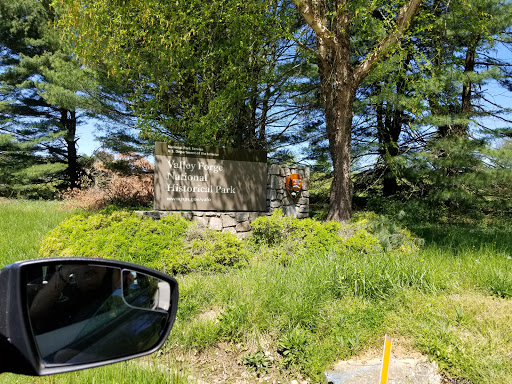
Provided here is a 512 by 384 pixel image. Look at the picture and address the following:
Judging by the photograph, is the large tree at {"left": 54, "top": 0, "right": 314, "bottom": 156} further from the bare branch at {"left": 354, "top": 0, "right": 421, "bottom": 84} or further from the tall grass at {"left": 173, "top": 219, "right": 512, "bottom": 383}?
the tall grass at {"left": 173, "top": 219, "right": 512, "bottom": 383}

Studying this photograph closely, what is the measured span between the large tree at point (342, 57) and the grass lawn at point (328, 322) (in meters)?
3.68

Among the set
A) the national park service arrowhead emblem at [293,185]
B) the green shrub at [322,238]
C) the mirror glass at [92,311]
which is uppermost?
the national park service arrowhead emblem at [293,185]

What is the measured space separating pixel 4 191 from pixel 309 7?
1743cm

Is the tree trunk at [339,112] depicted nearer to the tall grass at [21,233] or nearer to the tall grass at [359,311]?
the tall grass at [359,311]

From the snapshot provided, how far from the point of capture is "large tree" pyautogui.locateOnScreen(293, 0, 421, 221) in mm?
6152

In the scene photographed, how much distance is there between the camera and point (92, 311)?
40.6 inches

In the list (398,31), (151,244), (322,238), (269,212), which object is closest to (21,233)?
(151,244)

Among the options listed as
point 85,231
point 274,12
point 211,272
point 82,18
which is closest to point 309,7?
point 274,12

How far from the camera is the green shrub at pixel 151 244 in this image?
454 cm

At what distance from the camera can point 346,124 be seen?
7238 mm

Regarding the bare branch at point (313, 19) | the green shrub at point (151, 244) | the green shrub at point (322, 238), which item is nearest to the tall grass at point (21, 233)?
the green shrub at point (151, 244)

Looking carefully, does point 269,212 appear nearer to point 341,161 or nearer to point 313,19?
point 341,161

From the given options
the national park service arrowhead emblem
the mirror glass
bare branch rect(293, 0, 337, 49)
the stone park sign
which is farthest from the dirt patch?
the national park service arrowhead emblem

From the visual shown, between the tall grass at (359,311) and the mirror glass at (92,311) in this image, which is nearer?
the mirror glass at (92,311)
